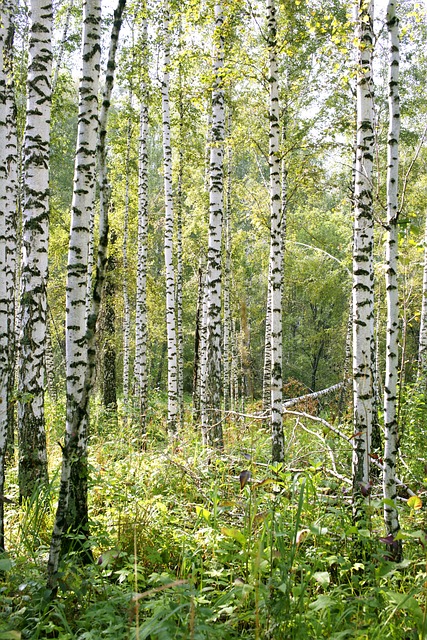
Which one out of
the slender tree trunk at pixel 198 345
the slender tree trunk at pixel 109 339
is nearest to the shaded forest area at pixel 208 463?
the slender tree trunk at pixel 198 345

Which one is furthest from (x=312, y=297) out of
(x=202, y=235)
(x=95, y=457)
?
(x=95, y=457)

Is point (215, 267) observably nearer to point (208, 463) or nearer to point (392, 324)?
point (208, 463)

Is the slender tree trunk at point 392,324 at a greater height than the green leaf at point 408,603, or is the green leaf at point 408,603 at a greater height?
the slender tree trunk at point 392,324

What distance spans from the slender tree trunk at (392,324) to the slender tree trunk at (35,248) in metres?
3.53

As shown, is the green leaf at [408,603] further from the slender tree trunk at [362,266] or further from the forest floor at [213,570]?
the slender tree trunk at [362,266]

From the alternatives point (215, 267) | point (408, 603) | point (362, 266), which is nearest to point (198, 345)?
point (215, 267)

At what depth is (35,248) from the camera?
17.4 feet

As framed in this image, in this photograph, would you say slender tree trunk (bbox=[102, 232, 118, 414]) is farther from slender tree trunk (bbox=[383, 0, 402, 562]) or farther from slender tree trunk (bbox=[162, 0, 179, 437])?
slender tree trunk (bbox=[383, 0, 402, 562])

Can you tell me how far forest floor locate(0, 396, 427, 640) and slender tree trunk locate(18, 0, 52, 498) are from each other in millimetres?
579

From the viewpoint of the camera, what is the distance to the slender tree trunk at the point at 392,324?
133 inches

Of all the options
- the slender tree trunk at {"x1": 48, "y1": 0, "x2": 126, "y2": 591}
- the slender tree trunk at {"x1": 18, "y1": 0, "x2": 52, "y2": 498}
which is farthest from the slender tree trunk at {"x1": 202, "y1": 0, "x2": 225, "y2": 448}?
the slender tree trunk at {"x1": 48, "y1": 0, "x2": 126, "y2": 591}

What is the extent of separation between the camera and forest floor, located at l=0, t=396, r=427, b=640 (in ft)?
8.52

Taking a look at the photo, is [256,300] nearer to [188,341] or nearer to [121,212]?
[188,341]

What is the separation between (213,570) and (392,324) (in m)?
2.10
